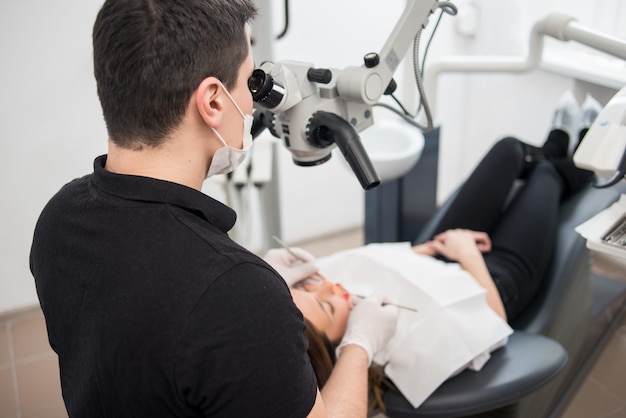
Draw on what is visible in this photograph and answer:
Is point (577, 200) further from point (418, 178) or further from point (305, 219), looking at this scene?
point (305, 219)

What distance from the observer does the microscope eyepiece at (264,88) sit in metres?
0.92

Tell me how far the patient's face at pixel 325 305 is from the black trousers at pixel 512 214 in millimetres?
523

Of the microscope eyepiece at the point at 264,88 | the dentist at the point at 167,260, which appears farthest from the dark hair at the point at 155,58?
the microscope eyepiece at the point at 264,88

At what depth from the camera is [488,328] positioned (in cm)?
133

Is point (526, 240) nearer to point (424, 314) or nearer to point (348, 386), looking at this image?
point (424, 314)

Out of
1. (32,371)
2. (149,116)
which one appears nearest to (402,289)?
(149,116)

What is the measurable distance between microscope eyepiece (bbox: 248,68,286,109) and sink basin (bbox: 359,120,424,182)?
0.96 m

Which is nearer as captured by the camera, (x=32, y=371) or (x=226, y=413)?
(x=226, y=413)

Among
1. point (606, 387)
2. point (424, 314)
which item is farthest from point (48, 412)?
point (606, 387)

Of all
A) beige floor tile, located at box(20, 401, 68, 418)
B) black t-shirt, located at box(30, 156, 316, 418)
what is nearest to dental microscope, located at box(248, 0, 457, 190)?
black t-shirt, located at box(30, 156, 316, 418)

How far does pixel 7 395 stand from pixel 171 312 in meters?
1.49

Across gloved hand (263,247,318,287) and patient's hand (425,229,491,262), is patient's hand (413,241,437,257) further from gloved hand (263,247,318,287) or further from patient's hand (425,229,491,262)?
gloved hand (263,247,318,287)

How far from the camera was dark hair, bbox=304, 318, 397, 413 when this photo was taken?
1.13 m

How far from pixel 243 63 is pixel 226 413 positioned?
0.47 meters
